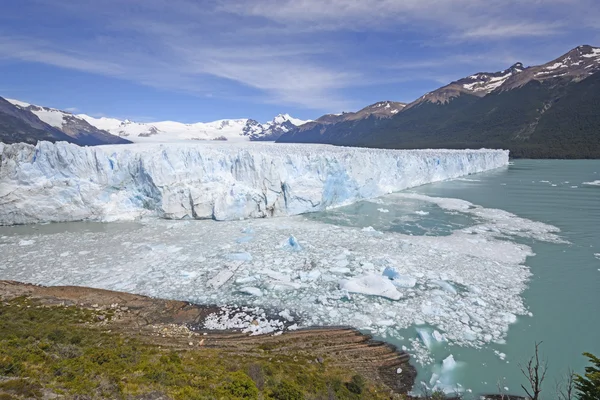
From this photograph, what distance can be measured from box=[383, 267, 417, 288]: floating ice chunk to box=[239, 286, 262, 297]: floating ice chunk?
3113 millimetres

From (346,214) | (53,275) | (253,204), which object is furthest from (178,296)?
(346,214)

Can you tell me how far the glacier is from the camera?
13.4 metres

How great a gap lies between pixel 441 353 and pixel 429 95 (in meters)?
132

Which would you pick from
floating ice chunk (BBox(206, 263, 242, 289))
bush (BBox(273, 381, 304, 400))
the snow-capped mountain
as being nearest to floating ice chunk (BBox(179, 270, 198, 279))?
floating ice chunk (BBox(206, 263, 242, 289))

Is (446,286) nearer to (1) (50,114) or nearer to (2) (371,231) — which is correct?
(2) (371,231)

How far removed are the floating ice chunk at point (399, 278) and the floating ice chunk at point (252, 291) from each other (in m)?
3.11

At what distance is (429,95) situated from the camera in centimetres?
12300

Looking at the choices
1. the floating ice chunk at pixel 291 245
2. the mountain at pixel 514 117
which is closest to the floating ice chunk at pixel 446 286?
the floating ice chunk at pixel 291 245

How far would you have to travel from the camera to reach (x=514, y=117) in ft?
255

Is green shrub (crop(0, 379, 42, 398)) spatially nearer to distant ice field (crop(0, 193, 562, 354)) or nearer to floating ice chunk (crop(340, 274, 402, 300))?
distant ice field (crop(0, 193, 562, 354))

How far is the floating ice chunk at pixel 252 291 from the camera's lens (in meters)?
7.46

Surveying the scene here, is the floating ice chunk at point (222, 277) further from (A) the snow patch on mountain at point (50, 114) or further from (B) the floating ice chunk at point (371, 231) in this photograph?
(A) the snow patch on mountain at point (50, 114)

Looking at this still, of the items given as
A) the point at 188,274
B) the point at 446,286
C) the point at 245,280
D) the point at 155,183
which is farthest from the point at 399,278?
the point at 155,183

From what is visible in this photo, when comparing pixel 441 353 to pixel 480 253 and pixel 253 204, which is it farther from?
pixel 253 204
